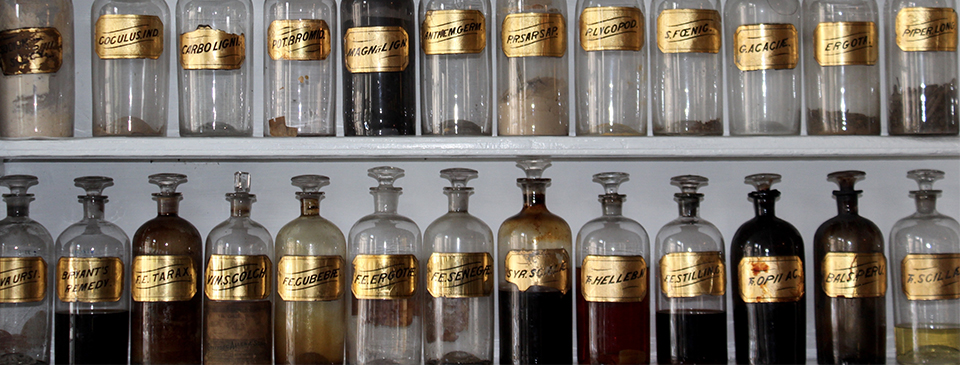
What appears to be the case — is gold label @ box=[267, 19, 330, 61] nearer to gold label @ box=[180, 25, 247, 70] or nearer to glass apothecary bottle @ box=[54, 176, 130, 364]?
gold label @ box=[180, 25, 247, 70]

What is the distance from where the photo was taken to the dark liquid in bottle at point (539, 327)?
102cm

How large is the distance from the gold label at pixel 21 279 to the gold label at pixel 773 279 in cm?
99

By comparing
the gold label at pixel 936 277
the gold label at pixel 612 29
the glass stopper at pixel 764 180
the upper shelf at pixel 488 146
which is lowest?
the gold label at pixel 936 277

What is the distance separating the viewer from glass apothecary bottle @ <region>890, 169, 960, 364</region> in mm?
1021

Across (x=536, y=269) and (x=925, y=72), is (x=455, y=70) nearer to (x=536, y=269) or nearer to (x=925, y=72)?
(x=536, y=269)

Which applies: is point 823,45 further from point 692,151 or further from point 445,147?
point 445,147

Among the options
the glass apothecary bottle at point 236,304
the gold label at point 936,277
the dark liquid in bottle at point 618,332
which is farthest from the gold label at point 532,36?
the gold label at point 936,277

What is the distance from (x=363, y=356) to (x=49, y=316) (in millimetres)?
462

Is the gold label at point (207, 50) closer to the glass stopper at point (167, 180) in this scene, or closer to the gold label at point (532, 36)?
the glass stopper at point (167, 180)

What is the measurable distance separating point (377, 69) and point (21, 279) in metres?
0.57

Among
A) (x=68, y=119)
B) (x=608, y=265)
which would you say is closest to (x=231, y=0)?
(x=68, y=119)

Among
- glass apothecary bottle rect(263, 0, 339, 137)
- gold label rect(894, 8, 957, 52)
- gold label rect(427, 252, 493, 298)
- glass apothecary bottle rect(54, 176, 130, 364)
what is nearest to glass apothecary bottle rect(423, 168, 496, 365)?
gold label rect(427, 252, 493, 298)

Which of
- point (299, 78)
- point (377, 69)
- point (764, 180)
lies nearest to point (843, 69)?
point (764, 180)

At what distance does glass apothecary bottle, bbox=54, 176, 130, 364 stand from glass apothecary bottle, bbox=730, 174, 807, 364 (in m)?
0.87
